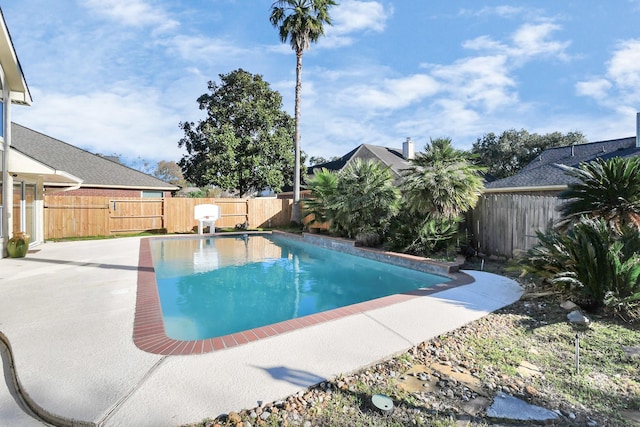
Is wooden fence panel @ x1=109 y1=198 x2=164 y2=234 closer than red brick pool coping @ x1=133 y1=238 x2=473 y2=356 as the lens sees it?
No

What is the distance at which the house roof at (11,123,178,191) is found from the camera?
17.4m

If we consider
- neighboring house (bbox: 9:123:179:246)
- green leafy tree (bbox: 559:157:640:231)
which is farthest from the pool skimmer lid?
neighboring house (bbox: 9:123:179:246)

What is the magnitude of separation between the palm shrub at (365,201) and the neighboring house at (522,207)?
2.76m

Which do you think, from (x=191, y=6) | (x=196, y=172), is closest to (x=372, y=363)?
(x=191, y=6)

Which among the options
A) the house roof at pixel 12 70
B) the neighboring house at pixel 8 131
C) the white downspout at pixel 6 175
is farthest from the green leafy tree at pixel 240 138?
the white downspout at pixel 6 175

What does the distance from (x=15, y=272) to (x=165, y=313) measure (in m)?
4.25

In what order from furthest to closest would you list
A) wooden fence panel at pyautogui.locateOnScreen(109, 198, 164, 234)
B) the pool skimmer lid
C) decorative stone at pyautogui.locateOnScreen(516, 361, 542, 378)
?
wooden fence panel at pyautogui.locateOnScreen(109, 198, 164, 234)
decorative stone at pyautogui.locateOnScreen(516, 361, 542, 378)
the pool skimmer lid

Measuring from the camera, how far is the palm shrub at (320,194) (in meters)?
14.1

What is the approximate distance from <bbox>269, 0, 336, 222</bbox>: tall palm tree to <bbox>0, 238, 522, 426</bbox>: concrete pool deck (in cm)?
1550

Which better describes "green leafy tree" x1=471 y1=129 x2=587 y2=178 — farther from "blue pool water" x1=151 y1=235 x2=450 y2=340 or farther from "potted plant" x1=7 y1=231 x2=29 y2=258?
"potted plant" x1=7 y1=231 x2=29 y2=258

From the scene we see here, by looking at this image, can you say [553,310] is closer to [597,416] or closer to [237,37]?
[597,416]

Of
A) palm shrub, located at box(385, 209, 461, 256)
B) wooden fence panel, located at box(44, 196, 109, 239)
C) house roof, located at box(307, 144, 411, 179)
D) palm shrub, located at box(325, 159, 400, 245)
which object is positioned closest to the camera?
palm shrub, located at box(385, 209, 461, 256)

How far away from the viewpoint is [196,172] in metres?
23.7

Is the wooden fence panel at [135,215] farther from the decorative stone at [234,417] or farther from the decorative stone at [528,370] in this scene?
the decorative stone at [528,370]
